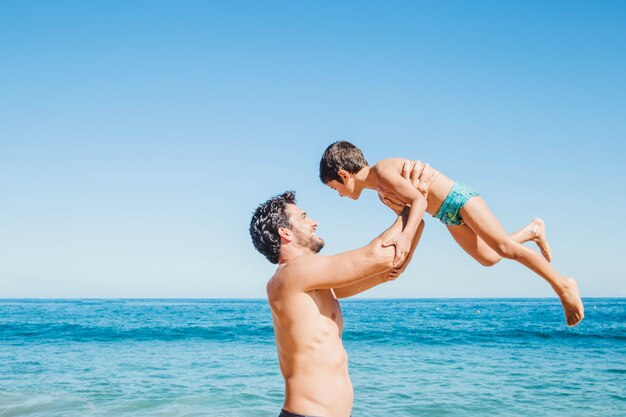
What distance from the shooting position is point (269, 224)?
3496mm

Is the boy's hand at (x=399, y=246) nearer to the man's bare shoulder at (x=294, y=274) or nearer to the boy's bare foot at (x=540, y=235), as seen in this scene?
the man's bare shoulder at (x=294, y=274)

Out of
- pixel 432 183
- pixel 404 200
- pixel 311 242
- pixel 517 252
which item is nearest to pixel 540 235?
pixel 517 252

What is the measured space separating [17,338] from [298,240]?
74.3 ft

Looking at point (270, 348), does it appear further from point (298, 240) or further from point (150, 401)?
point (298, 240)

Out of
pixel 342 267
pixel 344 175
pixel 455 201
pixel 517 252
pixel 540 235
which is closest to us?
pixel 342 267

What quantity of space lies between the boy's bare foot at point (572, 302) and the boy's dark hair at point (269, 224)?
1644 mm

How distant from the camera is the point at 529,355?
17828mm

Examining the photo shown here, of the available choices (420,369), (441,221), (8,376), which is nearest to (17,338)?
(8,376)

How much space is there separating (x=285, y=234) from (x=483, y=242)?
1459 mm

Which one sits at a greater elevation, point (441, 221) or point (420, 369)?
point (441, 221)

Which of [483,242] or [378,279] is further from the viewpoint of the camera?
[483,242]

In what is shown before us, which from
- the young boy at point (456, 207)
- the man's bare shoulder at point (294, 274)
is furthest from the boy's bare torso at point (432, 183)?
the man's bare shoulder at point (294, 274)

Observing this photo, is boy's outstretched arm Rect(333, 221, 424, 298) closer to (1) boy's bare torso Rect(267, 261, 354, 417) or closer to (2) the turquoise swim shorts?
(1) boy's bare torso Rect(267, 261, 354, 417)

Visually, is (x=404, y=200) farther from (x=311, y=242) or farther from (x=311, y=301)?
(x=311, y=301)
